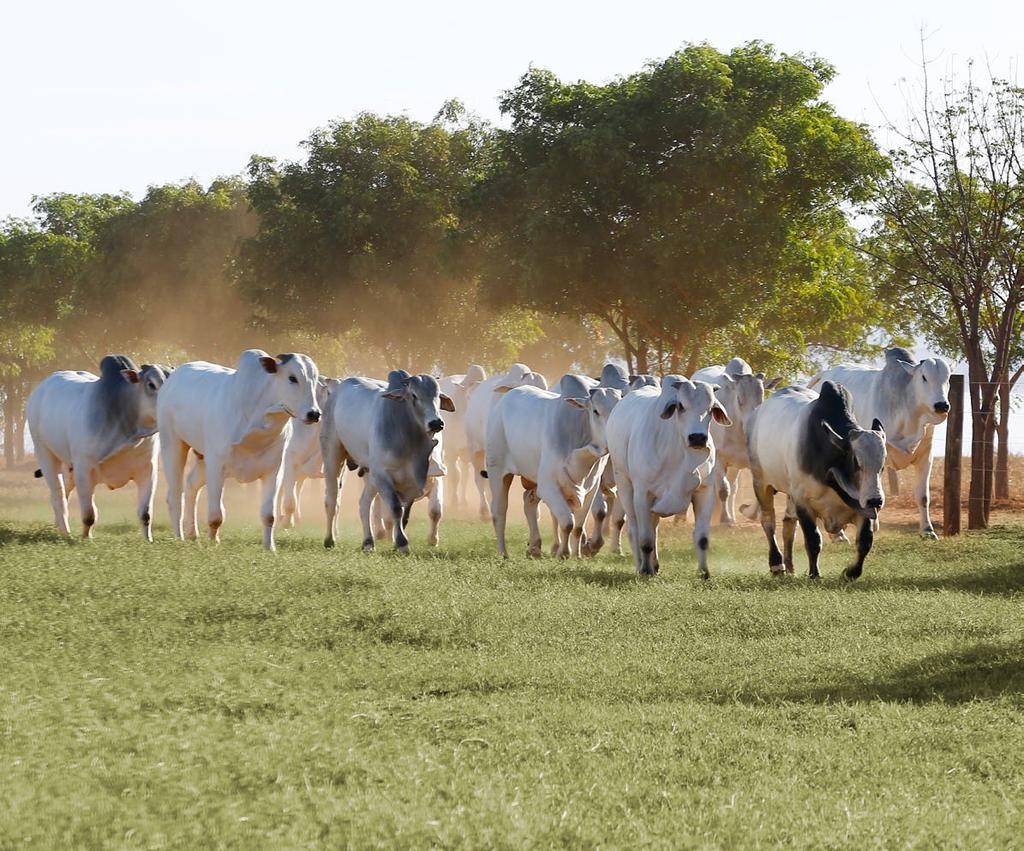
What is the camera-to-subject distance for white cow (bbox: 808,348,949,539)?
2031 cm

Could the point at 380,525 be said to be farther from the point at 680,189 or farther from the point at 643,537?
the point at 680,189

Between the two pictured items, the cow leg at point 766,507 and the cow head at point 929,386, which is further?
the cow head at point 929,386

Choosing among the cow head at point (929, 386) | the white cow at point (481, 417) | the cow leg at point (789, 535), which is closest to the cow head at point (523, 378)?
the white cow at point (481, 417)

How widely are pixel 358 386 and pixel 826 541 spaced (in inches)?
257

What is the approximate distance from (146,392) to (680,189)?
1384cm

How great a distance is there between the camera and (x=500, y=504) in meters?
17.8

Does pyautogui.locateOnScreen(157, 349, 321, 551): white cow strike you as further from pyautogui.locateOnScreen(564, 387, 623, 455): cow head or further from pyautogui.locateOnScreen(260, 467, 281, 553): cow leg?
pyautogui.locateOnScreen(564, 387, 623, 455): cow head

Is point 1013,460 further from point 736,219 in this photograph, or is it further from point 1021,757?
point 1021,757

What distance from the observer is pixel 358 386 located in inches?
696

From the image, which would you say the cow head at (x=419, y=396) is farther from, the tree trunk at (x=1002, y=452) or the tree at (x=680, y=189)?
the tree trunk at (x=1002, y=452)

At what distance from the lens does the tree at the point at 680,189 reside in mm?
28062

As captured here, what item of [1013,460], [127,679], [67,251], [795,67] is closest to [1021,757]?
[127,679]

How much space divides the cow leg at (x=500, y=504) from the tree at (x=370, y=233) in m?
18.6

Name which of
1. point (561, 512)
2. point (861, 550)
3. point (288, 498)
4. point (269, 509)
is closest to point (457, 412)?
point (288, 498)
